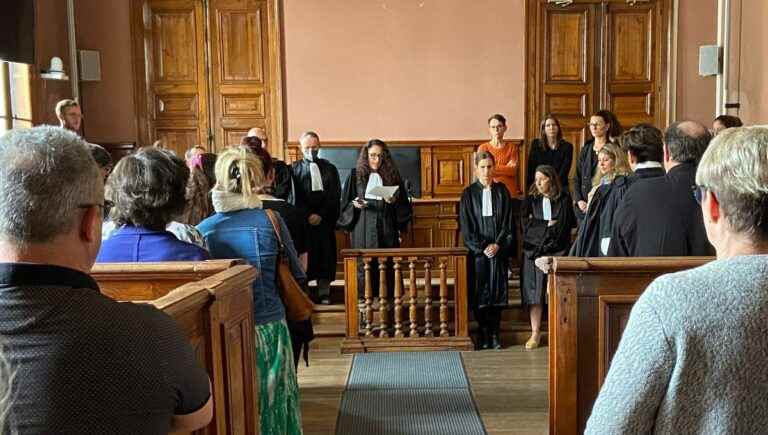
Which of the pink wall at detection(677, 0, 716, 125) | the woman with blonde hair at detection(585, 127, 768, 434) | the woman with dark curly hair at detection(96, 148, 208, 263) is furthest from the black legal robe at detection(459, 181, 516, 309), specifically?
the woman with blonde hair at detection(585, 127, 768, 434)

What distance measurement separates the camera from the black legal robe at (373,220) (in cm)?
524

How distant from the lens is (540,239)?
4.90m

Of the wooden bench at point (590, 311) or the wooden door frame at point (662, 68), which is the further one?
the wooden door frame at point (662, 68)

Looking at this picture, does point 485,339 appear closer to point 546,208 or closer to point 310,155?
point 546,208

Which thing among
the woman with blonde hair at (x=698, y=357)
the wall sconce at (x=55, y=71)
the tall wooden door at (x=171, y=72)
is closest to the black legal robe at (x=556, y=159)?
the tall wooden door at (x=171, y=72)

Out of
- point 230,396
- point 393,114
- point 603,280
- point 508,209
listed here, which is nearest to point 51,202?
point 230,396

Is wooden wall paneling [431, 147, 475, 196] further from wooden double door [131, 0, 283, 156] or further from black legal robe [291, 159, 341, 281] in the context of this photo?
black legal robe [291, 159, 341, 281]

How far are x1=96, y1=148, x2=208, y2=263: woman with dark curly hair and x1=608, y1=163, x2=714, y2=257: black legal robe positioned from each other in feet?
5.28

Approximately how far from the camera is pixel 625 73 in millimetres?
7508

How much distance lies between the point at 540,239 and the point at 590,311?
9.14ft

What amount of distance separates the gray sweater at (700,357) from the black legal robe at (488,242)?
392 cm

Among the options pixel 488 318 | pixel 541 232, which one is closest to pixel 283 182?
pixel 488 318

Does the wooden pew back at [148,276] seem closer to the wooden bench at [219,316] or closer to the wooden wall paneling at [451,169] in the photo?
the wooden bench at [219,316]

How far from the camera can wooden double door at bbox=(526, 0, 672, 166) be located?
7.45 metres
